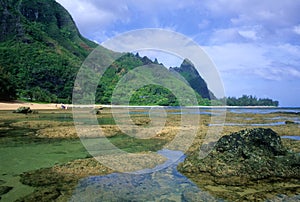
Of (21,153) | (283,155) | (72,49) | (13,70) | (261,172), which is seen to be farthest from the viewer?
(72,49)

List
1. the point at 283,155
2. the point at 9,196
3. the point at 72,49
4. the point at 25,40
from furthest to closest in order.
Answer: the point at 72,49 → the point at 25,40 → the point at 283,155 → the point at 9,196

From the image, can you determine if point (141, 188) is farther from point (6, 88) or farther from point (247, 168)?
point (6, 88)

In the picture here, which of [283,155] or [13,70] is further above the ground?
[13,70]

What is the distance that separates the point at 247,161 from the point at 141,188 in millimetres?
4835

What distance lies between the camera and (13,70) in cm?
9662

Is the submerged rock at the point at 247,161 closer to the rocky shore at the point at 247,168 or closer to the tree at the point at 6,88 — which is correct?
the rocky shore at the point at 247,168

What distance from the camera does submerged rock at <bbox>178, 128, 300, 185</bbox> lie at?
924 centimetres

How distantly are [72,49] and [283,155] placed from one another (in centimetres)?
17491

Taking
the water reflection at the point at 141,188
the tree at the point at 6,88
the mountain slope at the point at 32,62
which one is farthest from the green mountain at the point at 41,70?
the water reflection at the point at 141,188

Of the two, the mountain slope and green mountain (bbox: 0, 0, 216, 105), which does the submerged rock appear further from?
the mountain slope

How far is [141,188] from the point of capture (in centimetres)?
806

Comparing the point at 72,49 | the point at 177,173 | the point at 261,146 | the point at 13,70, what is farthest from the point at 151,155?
the point at 72,49

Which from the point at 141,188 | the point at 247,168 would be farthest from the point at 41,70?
the point at 247,168

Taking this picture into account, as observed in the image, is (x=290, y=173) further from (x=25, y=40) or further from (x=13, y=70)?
(x=25, y=40)
